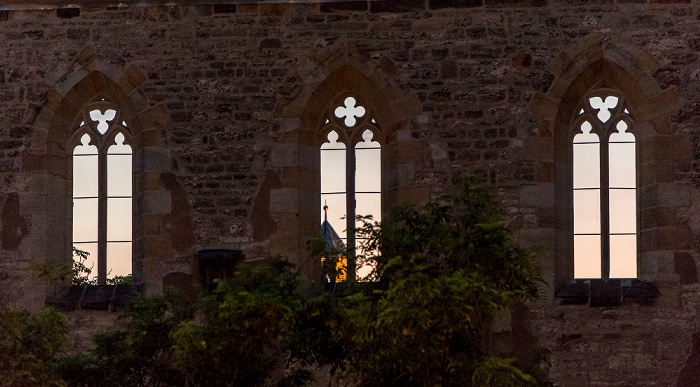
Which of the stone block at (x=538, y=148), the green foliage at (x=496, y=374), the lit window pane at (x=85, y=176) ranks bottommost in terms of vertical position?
the green foliage at (x=496, y=374)

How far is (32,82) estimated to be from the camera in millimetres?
16656

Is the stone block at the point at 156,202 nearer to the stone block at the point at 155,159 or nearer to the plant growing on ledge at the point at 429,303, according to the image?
the stone block at the point at 155,159

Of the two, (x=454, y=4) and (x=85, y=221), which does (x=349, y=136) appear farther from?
(x=85, y=221)

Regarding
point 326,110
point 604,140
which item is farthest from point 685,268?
point 326,110

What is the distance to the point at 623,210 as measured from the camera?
1638 cm

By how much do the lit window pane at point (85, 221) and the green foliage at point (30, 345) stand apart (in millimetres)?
2538

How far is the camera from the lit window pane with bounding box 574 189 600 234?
1636 centimetres

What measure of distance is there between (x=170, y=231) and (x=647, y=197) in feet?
Answer: 16.0

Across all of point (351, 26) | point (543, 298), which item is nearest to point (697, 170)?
point (543, 298)

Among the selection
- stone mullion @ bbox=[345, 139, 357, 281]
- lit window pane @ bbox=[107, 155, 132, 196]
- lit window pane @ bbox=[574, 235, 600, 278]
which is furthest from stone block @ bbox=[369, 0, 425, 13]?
lit window pane @ bbox=[107, 155, 132, 196]

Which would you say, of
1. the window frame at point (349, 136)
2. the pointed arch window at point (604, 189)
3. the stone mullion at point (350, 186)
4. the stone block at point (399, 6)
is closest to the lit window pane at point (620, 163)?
the pointed arch window at point (604, 189)

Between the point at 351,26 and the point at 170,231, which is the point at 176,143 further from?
the point at 351,26

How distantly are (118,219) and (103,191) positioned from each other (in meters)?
0.35

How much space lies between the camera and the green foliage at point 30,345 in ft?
45.0
